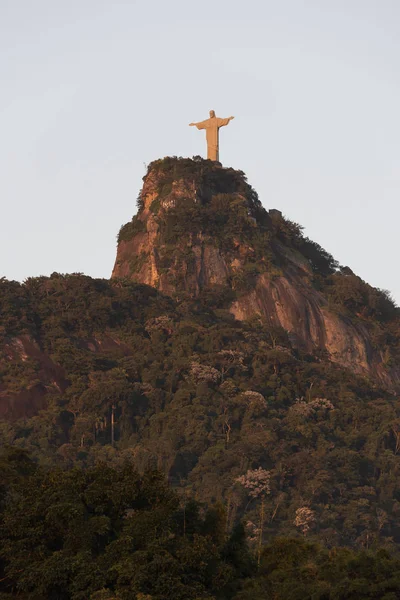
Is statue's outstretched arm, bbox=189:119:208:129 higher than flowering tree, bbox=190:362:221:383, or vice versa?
statue's outstretched arm, bbox=189:119:208:129

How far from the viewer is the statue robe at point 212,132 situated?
98.6 m

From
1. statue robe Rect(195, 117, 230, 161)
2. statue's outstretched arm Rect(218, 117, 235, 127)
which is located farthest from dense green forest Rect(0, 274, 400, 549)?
statue's outstretched arm Rect(218, 117, 235, 127)

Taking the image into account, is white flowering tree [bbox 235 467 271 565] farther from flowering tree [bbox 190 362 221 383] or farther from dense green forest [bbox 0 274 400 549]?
flowering tree [bbox 190 362 221 383]

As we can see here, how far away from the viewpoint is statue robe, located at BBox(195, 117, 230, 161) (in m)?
98.6

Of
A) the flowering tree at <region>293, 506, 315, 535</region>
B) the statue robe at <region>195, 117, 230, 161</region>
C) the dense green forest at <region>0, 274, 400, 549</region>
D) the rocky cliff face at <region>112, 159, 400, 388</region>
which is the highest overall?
the statue robe at <region>195, 117, 230, 161</region>

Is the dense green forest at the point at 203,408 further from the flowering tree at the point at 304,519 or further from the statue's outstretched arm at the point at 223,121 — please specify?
the statue's outstretched arm at the point at 223,121

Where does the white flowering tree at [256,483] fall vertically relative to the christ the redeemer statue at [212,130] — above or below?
below

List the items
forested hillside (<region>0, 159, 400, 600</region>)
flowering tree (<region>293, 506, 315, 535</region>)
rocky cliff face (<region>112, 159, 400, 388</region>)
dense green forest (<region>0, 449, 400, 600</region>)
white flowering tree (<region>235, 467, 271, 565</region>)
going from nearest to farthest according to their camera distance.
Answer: dense green forest (<region>0, 449, 400, 600</region>) < forested hillside (<region>0, 159, 400, 600</region>) < flowering tree (<region>293, 506, 315, 535</region>) < white flowering tree (<region>235, 467, 271, 565</region>) < rocky cliff face (<region>112, 159, 400, 388</region>)

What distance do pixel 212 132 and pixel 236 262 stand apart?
12.3 m

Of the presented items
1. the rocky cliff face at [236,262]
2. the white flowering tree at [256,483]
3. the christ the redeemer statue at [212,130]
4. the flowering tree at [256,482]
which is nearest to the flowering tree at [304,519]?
the white flowering tree at [256,483]

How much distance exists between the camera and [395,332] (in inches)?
3814

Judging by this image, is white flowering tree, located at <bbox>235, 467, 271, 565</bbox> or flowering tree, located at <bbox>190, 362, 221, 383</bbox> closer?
white flowering tree, located at <bbox>235, 467, 271, 565</bbox>

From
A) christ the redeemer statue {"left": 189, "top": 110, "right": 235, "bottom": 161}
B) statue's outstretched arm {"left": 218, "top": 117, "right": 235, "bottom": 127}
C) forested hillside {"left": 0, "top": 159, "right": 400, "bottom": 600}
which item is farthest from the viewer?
christ the redeemer statue {"left": 189, "top": 110, "right": 235, "bottom": 161}

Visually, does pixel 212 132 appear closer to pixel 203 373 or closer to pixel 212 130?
pixel 212 130
